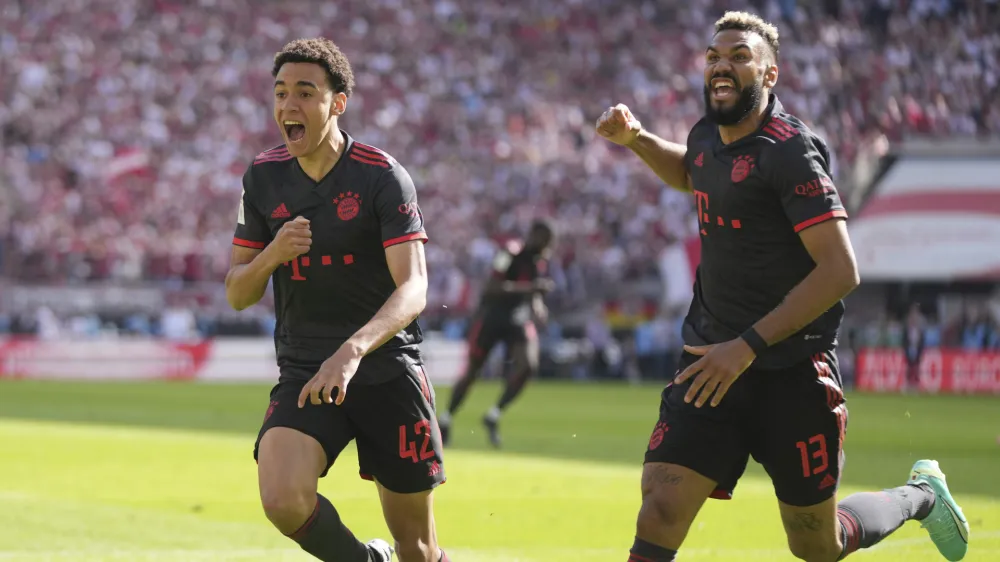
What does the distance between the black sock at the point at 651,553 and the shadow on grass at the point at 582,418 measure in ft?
22.1

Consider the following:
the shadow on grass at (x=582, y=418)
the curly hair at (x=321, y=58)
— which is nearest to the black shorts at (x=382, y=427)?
the curly hair at (x=321, y=58)

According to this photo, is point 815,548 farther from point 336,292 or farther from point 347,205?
point 347,205

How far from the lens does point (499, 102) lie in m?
38.8

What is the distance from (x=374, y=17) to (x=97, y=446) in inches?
1110

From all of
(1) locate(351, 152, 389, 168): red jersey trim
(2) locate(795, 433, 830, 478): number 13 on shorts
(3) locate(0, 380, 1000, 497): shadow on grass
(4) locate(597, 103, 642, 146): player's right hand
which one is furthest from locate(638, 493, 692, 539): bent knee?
(3) locate(0, 380, 1000, 497): shadow on grass

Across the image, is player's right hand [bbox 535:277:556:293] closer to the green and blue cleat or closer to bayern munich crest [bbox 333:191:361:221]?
the green and blue cleat

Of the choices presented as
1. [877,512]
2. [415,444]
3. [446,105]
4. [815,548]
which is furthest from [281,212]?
[446,105]

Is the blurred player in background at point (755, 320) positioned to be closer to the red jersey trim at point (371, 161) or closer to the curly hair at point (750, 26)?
the curly hair at point (750, 26)

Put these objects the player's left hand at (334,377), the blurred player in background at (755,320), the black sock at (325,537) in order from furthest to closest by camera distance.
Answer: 1. the black sock at (325,537)
2. the blurred player in background at (755,320)
3. the player's left hand at (334,377)

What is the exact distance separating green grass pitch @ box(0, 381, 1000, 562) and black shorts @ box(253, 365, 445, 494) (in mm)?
2424

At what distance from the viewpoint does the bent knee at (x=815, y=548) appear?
20.0ft

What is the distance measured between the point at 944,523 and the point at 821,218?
2592 millimetres

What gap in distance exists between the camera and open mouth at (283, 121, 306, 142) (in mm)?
5922

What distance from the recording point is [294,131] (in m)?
5.94
